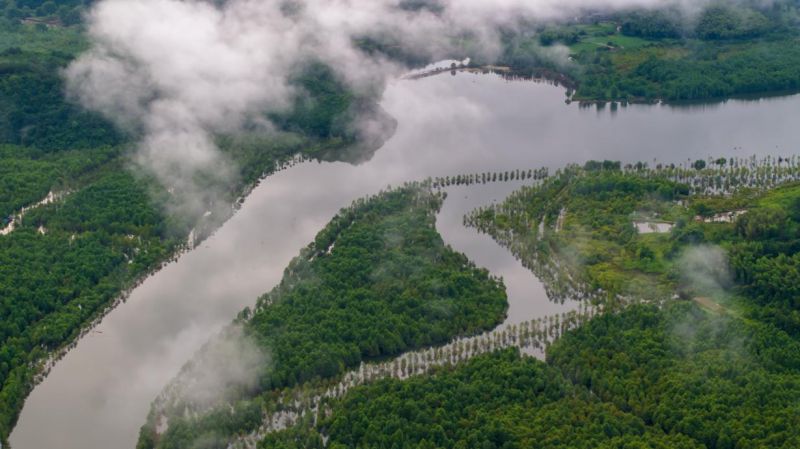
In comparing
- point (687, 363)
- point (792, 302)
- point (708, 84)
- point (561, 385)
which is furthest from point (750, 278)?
point (708, 84)

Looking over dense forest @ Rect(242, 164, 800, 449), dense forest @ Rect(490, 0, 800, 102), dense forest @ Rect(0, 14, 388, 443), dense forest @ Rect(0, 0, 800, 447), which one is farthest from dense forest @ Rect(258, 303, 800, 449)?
dense forest @ Rect(490, 0, 800, 102)

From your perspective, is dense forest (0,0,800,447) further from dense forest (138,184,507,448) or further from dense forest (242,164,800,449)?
dense forest (242,164,800,449)

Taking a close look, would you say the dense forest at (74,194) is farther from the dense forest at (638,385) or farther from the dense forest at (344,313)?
the dense forest at (638,385)

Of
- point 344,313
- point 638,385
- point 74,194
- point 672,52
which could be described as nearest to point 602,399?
point 638,385

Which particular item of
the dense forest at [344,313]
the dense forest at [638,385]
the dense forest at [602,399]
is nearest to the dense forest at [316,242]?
the dense forest at [344,313]

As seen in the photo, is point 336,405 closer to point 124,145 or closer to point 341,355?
point 341,355

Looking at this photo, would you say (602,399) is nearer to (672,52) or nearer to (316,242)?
(316,242)
